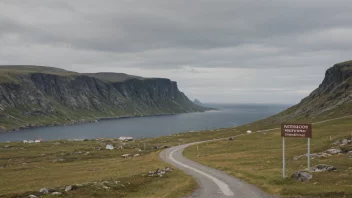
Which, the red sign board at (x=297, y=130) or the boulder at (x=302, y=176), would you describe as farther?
the red sign board at (x=297, y=130)

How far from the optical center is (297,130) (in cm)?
Answer: 3494

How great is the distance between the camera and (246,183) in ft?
114

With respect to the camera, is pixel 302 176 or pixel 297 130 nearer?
pixel 302 176

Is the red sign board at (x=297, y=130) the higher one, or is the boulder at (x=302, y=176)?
the red sign board at (x=297, y=130)

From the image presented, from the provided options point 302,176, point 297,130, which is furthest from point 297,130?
point 302,176

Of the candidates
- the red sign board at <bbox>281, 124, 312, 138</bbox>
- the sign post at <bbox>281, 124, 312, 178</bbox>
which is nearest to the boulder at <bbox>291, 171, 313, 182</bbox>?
the sign post at <bbox>281, 124, 312, 178</bbox>

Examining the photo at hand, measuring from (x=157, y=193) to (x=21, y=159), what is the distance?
355ft

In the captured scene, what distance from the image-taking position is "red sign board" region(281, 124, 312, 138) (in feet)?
113

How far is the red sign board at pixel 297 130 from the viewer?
1357 inches

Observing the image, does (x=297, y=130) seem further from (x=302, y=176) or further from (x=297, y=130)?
(x=302, y=176)

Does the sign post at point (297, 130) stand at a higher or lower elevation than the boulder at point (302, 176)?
higher

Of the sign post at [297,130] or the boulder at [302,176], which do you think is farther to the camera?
the sign post at [297,130]

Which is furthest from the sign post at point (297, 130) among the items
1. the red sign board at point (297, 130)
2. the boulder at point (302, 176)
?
the boulder at point (302, 176)

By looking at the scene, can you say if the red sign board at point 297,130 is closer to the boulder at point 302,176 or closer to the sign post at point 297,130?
the sign post at point 297,130
